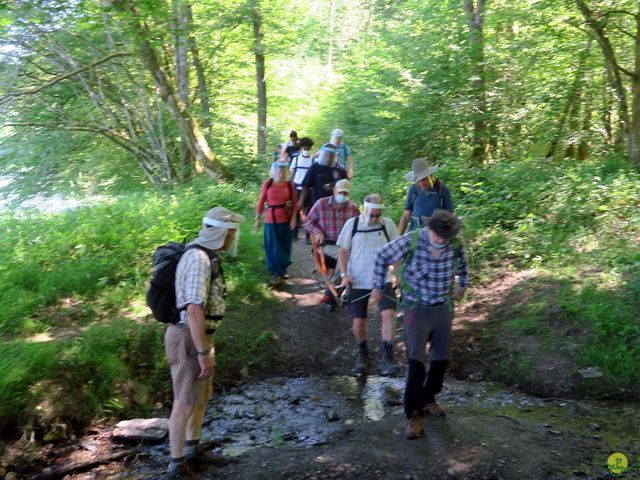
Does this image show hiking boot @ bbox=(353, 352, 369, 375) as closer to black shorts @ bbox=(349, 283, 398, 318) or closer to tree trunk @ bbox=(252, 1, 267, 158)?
black shorts @ bbox=(349, 283, 398, 318)

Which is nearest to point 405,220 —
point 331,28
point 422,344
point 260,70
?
point 422,344

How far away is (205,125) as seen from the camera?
17.9m

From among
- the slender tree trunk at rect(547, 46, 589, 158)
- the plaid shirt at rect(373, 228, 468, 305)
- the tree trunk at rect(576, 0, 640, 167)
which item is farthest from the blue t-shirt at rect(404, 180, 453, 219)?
the slender tree trunk at rect(547, 46, 589, 158)

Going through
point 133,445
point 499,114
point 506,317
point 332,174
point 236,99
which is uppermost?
point 236,99

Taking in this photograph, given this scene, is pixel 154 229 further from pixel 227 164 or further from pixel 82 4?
pixel 227 164

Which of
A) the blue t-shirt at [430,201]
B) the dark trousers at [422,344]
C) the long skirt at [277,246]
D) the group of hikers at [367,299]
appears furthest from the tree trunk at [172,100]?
the dark trousers at [422,344]

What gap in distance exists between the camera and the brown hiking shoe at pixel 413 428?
461 centimetres

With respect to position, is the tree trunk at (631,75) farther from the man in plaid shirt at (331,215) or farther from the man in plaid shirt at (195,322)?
the man in plaid shirt at (195,322)

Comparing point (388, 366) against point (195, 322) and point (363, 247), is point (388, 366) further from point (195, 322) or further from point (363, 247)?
point (195, 322)

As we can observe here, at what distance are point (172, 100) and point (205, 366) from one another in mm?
10557

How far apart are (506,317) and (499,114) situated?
708cm

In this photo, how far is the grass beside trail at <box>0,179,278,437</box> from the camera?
16.4 feet

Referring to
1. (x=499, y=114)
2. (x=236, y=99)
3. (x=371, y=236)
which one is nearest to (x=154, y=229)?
(x=371, y=236)

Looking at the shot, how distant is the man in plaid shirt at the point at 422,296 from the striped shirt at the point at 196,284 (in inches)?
60.4
